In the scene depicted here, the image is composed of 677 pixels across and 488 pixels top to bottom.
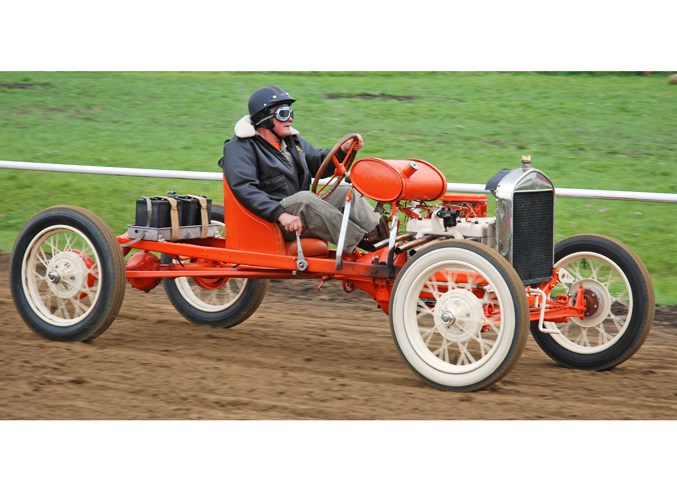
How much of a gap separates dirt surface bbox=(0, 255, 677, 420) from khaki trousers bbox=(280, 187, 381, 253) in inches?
33.1

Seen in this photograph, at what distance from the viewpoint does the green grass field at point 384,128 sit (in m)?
12.0

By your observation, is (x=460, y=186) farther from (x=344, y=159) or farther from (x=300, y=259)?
(x=300, y=259)

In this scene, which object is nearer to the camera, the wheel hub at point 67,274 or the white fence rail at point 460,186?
the wheel hub at point 67,274

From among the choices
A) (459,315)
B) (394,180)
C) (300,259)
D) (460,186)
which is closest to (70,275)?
(300,259)

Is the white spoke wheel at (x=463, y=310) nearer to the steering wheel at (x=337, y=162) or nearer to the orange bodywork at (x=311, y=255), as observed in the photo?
the orange bodywork at (x=311, y=255)

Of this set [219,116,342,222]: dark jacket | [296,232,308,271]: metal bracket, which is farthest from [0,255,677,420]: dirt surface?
[219,116,342,222]: dark jacket

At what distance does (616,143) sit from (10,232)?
746 cm

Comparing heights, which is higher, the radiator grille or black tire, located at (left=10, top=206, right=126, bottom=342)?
the radiator grille

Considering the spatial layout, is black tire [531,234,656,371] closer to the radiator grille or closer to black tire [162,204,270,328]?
the radiator grille

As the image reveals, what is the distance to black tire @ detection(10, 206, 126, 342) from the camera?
279 inches

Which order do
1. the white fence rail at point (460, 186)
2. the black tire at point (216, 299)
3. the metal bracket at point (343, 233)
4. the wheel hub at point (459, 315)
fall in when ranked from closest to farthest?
the wheel hub at point (459, 315) < the metal bracket at point (343, 233) < the black tire at point (216, 299) < the white fence rail at point (460, 186)

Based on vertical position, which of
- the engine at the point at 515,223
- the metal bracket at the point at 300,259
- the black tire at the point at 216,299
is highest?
the engine at the point at 515,223

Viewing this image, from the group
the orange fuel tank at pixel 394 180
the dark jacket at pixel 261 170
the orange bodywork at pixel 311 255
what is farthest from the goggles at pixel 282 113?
the orange fuel tank at pixel 394 180

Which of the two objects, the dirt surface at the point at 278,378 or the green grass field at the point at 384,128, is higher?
the green grass field at the point at 384,128
